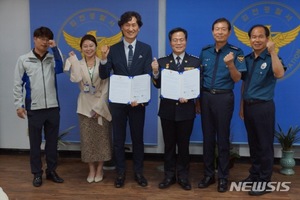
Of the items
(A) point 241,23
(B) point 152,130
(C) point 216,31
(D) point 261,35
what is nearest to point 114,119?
(B) point 152,130

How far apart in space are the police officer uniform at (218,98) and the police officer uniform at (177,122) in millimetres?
120

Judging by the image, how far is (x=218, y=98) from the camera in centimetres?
304

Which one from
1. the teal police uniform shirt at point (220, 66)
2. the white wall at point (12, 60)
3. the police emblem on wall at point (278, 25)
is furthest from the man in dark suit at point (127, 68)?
the police emblem on wall at point (278, 25)

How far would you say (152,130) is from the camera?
4.04m

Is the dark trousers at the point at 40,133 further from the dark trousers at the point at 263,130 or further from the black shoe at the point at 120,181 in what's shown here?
the dark trousers at the point at 263,130

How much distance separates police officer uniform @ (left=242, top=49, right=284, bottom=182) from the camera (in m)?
2.98

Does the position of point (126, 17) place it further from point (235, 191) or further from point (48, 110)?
point (235, 191)

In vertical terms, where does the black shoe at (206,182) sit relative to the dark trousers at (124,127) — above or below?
below

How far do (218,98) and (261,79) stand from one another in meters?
0.42

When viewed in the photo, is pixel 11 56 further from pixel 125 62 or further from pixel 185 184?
pixel 185 184

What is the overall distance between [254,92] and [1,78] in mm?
3117

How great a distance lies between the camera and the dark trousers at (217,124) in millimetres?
3047

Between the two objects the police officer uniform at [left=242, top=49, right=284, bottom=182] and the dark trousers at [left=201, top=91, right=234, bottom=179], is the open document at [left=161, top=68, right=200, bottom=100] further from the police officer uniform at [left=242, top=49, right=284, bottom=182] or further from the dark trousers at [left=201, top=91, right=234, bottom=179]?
the police officer uniform at [left=242, top=49, right=284, bottom=182]

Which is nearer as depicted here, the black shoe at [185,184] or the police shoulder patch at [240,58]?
the police shoulder patch at [240,58]
